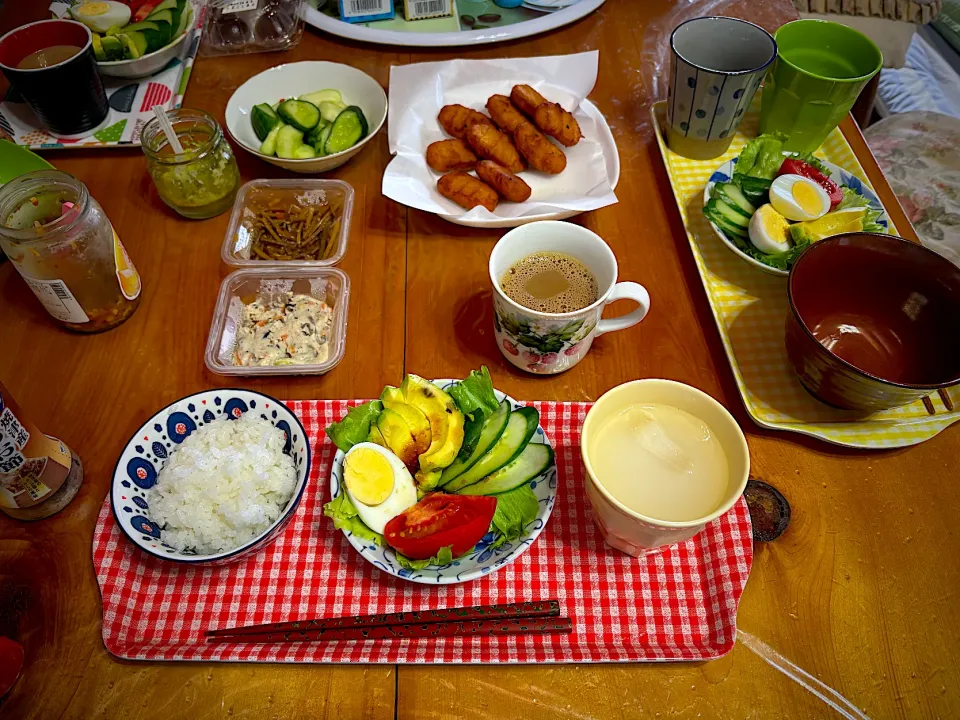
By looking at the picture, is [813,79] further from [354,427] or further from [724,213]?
[354,427]

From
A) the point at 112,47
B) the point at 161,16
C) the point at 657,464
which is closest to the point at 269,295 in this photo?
the point at 657,464

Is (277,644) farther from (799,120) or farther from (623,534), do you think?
(799,120)

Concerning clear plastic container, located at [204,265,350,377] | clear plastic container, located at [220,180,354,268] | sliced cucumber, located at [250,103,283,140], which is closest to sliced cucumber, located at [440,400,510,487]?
clear plastic container, located at [204,265,350,377]

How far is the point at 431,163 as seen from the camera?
5.15 feet

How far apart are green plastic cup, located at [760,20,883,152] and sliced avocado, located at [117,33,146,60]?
1700mm

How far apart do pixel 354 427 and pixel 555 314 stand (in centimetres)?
39

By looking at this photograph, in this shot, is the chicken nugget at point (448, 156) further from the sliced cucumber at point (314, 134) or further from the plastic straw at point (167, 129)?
the plastic straw at point (167, 129)

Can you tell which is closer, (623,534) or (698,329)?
(623,534)

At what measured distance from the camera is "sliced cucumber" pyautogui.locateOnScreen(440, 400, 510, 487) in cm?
102

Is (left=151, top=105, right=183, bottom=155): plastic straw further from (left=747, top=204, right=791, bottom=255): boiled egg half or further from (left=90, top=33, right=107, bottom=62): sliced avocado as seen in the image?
(left=747, top=204, right=791, bottom=255): boiled egg half

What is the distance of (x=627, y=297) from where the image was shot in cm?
114

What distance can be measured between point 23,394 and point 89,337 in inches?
6.5

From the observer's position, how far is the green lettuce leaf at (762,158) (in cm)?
149

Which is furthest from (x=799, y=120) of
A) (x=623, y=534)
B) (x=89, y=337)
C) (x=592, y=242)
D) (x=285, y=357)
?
(x=89, y=337)
